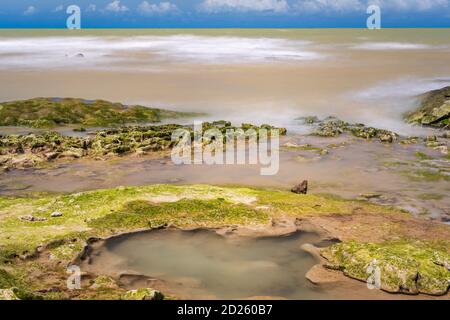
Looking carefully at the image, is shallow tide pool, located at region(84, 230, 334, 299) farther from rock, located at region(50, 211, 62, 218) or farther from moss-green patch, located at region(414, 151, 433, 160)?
moss-green patch, located at region(414, 151, 433, 160)

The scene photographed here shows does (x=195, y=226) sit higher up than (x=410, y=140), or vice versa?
(x=410, y=140)

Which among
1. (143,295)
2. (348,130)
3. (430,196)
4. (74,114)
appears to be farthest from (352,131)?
(143,295)

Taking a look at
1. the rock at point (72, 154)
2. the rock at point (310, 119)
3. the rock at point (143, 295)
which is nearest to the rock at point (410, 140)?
the rock at point (310, 119)

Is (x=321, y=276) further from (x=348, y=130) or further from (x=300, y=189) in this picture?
(x=348, y=130)

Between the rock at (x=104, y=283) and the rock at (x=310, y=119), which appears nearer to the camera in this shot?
the rock at (x=104, y=283)

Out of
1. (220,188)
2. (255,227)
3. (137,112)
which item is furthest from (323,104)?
(255,227)

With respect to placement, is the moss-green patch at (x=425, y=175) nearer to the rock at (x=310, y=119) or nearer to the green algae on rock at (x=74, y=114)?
the rock at (x=310, y=119)

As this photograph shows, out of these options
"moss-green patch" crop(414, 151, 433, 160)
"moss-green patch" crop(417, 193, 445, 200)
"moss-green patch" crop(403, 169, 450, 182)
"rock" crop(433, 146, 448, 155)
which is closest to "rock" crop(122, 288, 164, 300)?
"moss-green patch" crop(417, 193, 445, 200)
